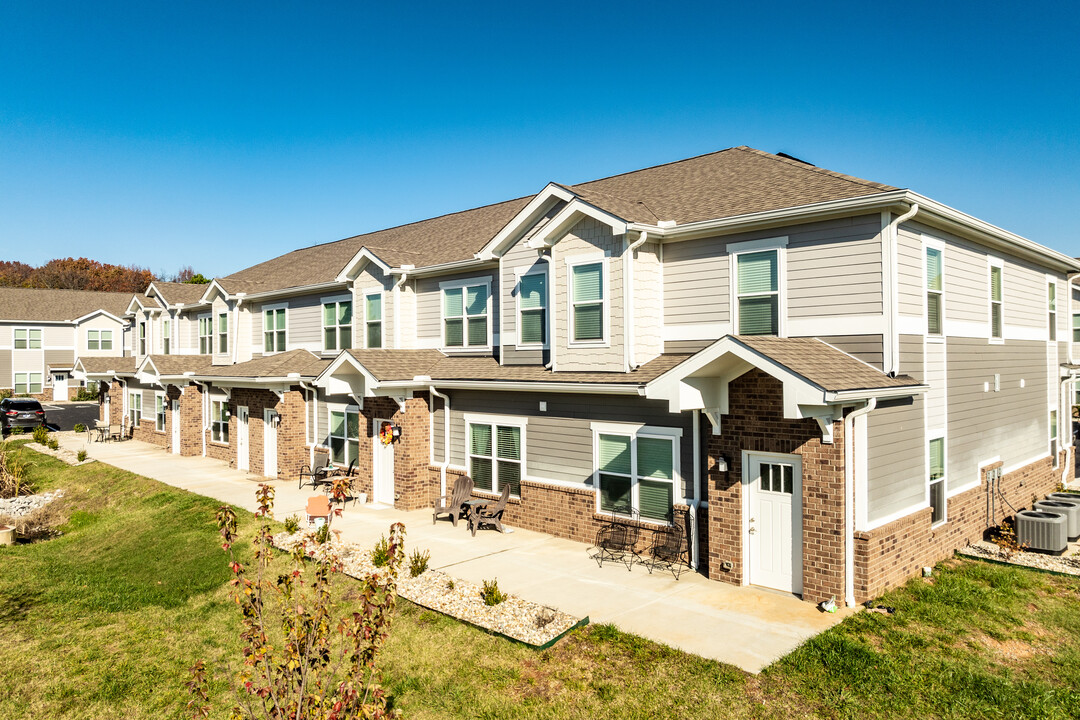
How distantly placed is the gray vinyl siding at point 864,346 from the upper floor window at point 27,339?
63256 millimetres

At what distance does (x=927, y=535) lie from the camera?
11.6 metres

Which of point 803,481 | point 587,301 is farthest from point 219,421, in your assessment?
point 803,481

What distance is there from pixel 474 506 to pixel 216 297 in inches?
667

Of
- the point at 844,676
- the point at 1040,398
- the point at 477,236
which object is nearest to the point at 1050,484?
the point at 1040,398

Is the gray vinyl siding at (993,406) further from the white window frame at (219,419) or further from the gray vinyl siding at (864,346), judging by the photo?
the white window frame at (219,419)

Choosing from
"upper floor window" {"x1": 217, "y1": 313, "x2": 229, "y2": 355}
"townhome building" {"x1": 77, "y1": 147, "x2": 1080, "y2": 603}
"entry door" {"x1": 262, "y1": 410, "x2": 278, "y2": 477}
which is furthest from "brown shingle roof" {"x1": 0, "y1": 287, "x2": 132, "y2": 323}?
"townhome building" {"x1": 77, "y1": 147, "x2": 1080, "y2": 603}

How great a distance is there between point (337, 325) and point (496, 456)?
8608 mm

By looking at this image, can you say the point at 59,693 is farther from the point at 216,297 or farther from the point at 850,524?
the point at 216,297

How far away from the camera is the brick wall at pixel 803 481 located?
976cm

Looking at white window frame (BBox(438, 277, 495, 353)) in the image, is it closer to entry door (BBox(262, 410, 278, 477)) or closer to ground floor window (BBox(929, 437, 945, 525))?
entry door (BBox(262, 410, 278, 477))

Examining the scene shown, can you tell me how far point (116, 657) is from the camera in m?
9.04

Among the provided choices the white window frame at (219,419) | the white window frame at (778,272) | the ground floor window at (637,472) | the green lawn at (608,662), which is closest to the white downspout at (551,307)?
the ground floor window at (637,472)

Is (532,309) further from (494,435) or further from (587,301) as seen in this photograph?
(494,435)

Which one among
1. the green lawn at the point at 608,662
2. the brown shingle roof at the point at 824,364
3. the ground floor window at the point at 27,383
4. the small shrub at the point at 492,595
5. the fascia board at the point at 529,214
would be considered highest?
the fascia board at the point at 529,214
